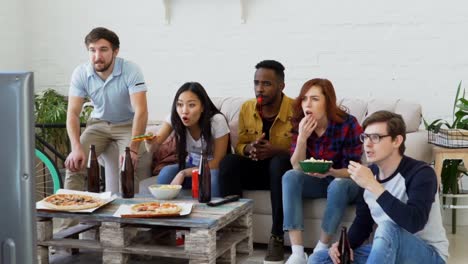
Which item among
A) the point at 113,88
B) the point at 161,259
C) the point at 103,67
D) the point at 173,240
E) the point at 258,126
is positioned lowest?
the point at 161,259

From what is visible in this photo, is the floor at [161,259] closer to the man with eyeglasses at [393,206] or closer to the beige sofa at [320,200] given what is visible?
the beige sofa at [320,200]

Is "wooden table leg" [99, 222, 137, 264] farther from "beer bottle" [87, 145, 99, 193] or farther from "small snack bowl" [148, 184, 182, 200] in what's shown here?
"beer bottle" [87, 145, 99, 193]

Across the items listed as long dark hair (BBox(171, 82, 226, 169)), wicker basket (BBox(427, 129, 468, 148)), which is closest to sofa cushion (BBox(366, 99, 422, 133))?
wicker basket (BBox(427, 129, 468, 148))

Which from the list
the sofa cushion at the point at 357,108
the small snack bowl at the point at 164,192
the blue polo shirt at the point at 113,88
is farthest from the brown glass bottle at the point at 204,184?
the sofa cushion at the point at 357,108

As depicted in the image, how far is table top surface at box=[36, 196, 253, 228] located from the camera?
245 centimetres

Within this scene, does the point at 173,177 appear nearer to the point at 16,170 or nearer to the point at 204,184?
the point at 204,184

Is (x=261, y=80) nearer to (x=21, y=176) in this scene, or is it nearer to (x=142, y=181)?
(x=142, y=181)

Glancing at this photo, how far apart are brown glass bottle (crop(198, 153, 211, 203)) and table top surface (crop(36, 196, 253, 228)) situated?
4 cm

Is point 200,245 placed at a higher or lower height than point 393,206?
lower

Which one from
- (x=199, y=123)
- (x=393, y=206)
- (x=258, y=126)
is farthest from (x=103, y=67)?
(x=393, y=206)

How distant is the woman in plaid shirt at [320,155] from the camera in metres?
2.81

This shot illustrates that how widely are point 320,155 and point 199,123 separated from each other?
0.69m

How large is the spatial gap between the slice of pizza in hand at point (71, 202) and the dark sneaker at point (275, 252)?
0.88 m

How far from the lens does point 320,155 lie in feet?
9.95
